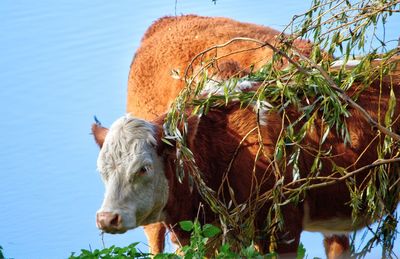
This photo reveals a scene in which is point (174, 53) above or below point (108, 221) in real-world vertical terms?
above

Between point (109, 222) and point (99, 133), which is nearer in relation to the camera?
point (109, 222)

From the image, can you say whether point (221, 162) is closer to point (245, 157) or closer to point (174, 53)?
point (245, 157)

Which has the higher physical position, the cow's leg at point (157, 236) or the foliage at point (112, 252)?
the cow's leg at point (157, 236)

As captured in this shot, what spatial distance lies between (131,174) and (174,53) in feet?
9.31

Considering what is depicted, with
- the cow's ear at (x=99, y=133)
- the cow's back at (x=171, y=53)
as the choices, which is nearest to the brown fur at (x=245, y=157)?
the cow's ear at (x=99, y=133)

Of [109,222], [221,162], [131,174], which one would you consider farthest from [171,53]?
[109,222]

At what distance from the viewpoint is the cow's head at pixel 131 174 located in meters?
5.90

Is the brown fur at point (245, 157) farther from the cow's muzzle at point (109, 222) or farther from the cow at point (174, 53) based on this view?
the cow at point (174, 53)

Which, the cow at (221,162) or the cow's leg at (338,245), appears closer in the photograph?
the cow at (221,162)

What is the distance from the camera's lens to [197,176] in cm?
583

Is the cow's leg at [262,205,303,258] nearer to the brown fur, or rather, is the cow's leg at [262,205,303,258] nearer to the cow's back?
the brown fur

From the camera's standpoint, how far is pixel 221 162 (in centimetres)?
624

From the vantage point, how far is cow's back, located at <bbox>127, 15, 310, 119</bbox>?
8.46m

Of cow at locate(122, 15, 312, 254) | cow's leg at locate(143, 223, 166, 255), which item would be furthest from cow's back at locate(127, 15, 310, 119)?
cow's leg at locate(143, 223, 166, 255)
